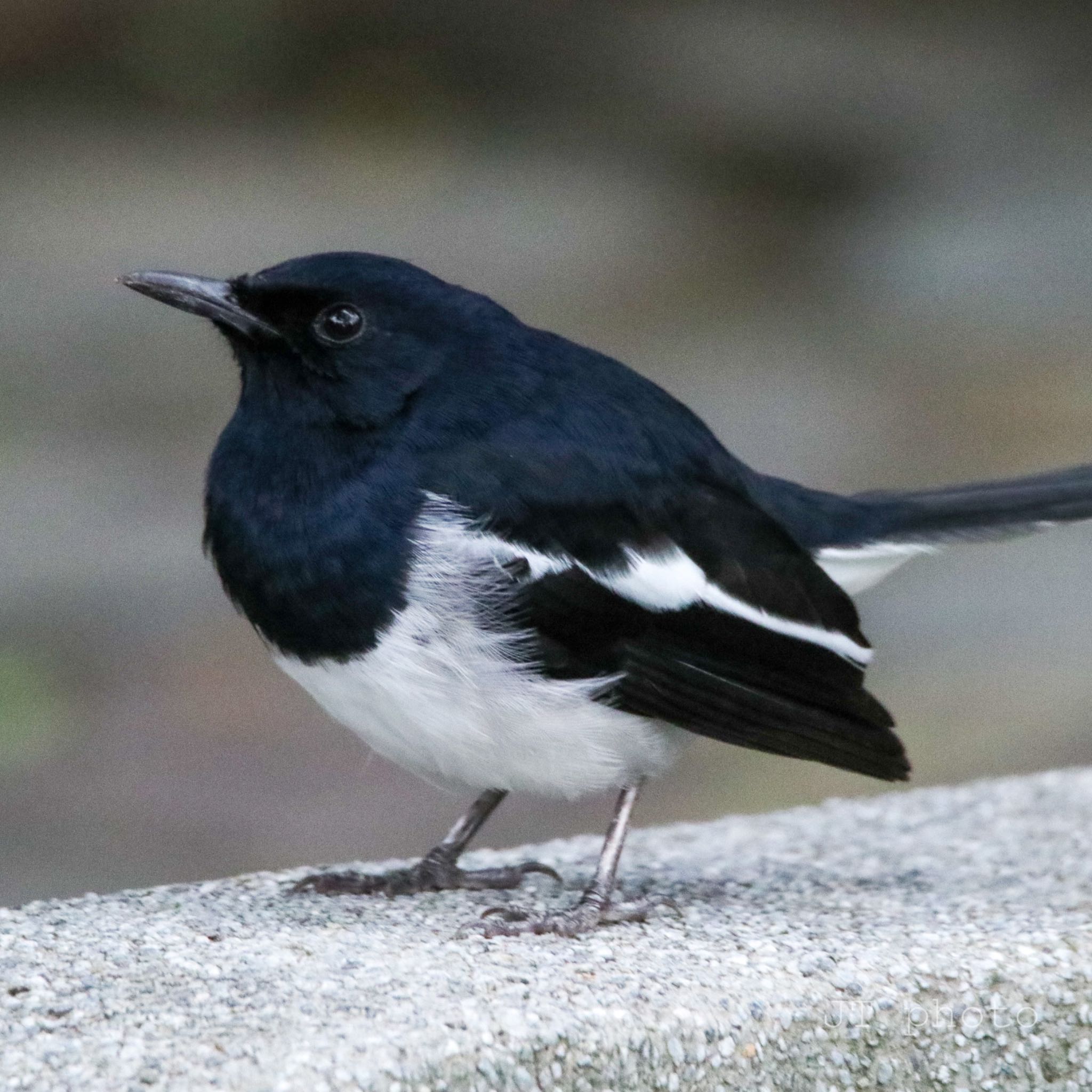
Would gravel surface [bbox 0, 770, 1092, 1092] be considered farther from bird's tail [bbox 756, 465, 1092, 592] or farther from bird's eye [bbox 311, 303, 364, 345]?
bird's eye [bbox 311, 303, 364, 345]

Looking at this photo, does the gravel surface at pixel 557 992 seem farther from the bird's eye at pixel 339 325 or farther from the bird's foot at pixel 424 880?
the bird's eye at pixel 339 325

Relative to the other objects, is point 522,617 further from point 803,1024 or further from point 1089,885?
point 1089,885

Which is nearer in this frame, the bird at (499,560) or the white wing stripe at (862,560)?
the bird at (499,560)

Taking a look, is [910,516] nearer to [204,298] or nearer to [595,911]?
[595,911]

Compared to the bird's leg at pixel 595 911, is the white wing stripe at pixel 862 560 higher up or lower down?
higher up

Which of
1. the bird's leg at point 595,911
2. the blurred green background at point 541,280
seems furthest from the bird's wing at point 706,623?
the blurred green background at point 541,280

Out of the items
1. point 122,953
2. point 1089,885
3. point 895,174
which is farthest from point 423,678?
point 895,174

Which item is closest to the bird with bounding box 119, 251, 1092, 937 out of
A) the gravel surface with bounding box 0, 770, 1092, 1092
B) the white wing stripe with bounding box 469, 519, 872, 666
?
the white wing stripe with bounding box 469, 519, 872, 666
